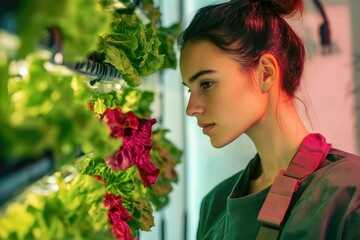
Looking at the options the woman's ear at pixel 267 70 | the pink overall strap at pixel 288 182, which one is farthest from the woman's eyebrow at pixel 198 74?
the pink overall strap at pixel 288 182

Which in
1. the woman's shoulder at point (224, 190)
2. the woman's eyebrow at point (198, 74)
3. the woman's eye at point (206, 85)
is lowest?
the woman's shoulder at point (224, 190)

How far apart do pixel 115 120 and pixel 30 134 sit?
0.52 metres

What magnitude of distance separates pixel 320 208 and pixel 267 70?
0.33 metres

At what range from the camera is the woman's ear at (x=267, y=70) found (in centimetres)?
121

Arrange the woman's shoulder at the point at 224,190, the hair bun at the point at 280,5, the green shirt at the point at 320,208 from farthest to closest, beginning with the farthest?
the woman's shoulder at the point at 224,190
the hair bun at the point at 280,5
the green shirt at the point at 320,208

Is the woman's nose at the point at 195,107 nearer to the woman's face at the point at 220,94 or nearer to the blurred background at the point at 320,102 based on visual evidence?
the woman's face at the point at 220,94

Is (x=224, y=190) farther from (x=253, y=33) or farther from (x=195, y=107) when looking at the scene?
(x=253, y=33)

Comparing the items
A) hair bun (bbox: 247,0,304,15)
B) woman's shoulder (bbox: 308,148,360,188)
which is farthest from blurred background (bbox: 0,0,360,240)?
woman's shoulder (bbox: 308,148,360,188)

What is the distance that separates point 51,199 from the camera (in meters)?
0.65

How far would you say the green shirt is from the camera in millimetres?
1050

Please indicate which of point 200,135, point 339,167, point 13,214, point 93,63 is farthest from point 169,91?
point 13,214

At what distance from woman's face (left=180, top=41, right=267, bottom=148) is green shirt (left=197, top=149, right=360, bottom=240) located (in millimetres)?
166

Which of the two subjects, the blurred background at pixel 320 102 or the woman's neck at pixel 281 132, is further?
the blurred background at pixel 320 102

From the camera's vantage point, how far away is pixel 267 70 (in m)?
1.22
